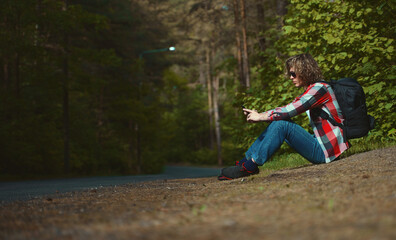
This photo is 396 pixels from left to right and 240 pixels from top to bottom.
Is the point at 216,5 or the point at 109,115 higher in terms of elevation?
the point at 216,5

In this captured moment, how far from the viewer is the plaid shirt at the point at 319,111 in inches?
217

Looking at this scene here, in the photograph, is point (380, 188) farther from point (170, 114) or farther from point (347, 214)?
point (170, 114)

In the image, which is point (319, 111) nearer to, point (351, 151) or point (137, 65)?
point (351, 151)

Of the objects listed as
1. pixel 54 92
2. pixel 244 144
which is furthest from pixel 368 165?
pixel 54 92

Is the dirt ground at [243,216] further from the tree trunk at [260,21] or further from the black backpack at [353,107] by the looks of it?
the tree trunk at [260,21]

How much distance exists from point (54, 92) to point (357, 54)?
1265 cm

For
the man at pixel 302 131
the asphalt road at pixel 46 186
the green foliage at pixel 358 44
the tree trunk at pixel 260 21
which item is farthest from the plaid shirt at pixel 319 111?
the tree trunk at pixel 260 21

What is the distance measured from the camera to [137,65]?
25266 mm

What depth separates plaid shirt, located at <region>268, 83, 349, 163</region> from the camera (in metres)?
5.52

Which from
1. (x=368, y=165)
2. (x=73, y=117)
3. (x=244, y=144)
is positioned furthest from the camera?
(x=73, y=117)

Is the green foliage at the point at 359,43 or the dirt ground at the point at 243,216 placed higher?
the green foliage at the point at 359,43

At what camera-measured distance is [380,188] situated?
355 centimetres

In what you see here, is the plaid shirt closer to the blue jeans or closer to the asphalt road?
the blue jeans

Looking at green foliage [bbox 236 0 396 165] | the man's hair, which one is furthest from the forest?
the man's hair
